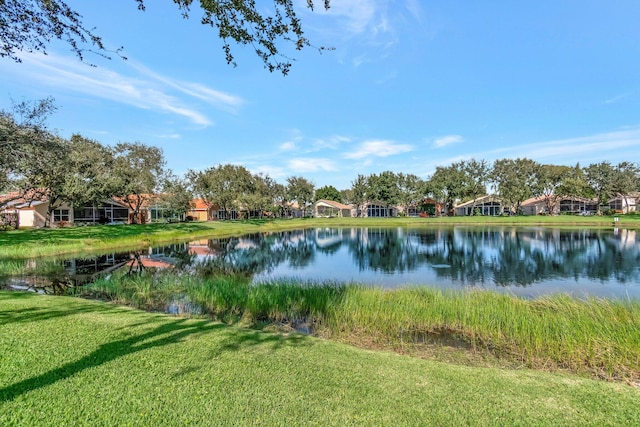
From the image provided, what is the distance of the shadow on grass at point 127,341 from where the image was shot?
355 centimetres

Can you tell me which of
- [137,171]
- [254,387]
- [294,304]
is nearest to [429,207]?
[137,171]

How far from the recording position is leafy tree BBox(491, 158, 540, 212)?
60.3 meters

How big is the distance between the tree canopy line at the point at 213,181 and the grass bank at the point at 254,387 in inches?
532

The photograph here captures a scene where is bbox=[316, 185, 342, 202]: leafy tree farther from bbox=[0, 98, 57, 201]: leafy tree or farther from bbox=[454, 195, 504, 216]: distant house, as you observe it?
bbox=[0, 98, 57, 201]: leafy tree

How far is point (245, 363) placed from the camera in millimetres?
4148

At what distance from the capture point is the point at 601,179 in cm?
6194

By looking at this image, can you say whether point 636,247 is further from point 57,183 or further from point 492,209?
point 492,209

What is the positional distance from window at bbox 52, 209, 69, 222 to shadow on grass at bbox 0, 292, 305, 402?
39484 millimetres

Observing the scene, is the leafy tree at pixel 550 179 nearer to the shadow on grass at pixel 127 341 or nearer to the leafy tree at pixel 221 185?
the leafy tree at pixel 221 185

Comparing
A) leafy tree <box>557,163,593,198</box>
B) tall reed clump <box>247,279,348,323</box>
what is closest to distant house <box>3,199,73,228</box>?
tall reed clump <box>247,279,348,323</box>

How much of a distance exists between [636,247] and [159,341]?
30.0 metres

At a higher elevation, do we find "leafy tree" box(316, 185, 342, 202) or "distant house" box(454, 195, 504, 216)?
"leafy tree" box(316, 185, 342, 202)

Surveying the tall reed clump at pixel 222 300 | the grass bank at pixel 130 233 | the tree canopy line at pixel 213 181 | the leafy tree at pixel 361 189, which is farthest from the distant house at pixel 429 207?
the tall reed clump at pixel 222 300

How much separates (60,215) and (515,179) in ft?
222
